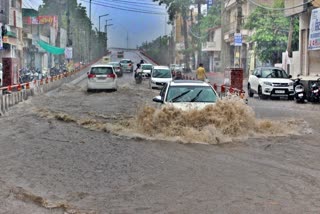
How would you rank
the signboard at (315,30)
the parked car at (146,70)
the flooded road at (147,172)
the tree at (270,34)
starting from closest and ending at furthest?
the flooded road at (147,172) < the signboard at (315,30) < the parked car at (146,70) < the tree at (270,34)

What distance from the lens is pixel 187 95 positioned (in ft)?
50.2

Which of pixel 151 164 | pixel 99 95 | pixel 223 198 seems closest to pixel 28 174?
pixel 151 164

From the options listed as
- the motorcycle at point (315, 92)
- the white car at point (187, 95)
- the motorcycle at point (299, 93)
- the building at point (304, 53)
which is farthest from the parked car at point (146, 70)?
the white car at point (187, 95)

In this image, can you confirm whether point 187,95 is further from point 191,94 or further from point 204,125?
point 204,125

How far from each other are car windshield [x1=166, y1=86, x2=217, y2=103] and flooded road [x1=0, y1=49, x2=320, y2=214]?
61.0 inches

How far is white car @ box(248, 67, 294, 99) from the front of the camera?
1110 inches

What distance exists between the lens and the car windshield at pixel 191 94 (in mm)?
15148

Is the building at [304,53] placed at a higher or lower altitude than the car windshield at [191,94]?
higher

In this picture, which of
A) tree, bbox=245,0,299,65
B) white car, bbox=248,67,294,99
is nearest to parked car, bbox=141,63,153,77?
tree, bbox=245,0,299,65

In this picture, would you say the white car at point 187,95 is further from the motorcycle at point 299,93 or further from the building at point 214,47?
the building at point 214,47

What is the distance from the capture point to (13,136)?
15.1m

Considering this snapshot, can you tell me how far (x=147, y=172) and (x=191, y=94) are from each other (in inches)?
221

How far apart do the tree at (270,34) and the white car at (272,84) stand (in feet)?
65.1

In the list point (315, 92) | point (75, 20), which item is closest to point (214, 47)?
point (75, 20)
